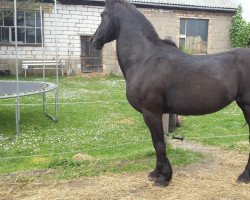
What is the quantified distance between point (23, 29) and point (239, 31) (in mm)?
12391

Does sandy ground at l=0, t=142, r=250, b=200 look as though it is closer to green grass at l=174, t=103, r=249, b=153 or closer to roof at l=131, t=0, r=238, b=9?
green grass at l=174, t=103, r=249, b=153

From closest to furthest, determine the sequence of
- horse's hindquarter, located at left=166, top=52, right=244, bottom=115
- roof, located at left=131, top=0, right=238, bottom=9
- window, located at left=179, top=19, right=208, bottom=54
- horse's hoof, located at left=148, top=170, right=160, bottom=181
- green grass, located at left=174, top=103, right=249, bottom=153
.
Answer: horse's hindquarter, located at left=166, top=52, right=244, bottom=115 → horse's hoof, located at left=148, top=170, right=160, bottom=181 → green grass, located at left=174, top=103, right=249, bottom=153 → roof, located at left=131, top=0, right=238, bottom=9 → window, located at left=179, top=19, right=208, bottom=54

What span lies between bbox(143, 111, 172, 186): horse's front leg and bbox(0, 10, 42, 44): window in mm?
14537

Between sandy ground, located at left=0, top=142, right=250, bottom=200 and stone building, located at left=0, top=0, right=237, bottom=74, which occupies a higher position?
stone building, located at left=0, top=0, right=237, bottom=74

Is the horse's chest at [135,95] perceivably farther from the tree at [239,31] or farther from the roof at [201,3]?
the tree at [239,31]

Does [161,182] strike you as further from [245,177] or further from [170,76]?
[170,76]

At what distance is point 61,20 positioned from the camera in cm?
1786

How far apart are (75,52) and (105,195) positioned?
14863 mm

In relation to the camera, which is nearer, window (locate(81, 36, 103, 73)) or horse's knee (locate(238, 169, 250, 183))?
horse's knee (locate(238, 169, 250, 183))

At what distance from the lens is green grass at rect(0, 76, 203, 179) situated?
5070mm

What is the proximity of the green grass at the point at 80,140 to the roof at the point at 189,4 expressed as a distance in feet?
26.5

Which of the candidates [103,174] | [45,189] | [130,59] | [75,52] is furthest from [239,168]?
[75,52]

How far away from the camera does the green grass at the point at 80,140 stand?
507 centimetres

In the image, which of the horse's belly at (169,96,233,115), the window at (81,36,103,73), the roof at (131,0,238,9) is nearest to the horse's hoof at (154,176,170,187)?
the horse's belly at (169,96,233,115)
